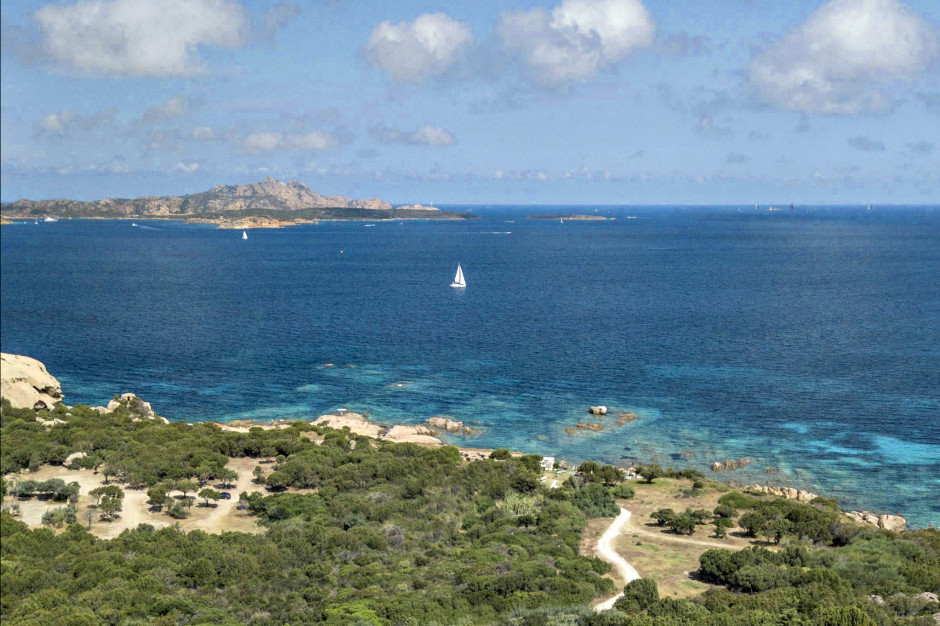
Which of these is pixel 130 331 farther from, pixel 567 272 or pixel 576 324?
pixel 567 272

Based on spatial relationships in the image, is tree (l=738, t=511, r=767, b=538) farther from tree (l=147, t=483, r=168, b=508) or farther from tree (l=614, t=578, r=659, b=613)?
tree (l=147, t=483, r=168, b=508)

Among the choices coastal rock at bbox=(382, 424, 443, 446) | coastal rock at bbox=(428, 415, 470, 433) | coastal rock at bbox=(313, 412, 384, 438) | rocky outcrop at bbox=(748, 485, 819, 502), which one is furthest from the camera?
coastal rock at bbox=(428, 415, 470, 433)

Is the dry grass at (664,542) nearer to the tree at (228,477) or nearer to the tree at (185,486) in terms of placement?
the tree at (228,477)

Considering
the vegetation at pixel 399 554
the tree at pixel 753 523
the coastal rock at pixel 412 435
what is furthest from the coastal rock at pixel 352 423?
the tree at pixel 753 523

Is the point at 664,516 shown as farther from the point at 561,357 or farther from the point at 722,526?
the point at 561,357

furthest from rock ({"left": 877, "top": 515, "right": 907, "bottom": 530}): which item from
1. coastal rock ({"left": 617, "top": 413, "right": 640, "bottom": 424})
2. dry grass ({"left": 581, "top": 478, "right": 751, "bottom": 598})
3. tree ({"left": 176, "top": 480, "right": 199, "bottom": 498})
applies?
tree ({"left": 176, "top": 480, "right": 199, "bottom": 498})

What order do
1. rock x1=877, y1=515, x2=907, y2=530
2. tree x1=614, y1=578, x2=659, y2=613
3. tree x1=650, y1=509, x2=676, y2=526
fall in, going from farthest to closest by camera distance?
rock x1=877, y1=515, x2=907, y2=530
tree x1=650, y1=509, x2=676, y2=526
tree x1=614, y1=578, x2=659, y2=613

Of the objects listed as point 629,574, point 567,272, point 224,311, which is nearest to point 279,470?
point 629,574

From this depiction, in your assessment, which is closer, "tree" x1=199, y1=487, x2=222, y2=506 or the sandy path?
the sandy path
